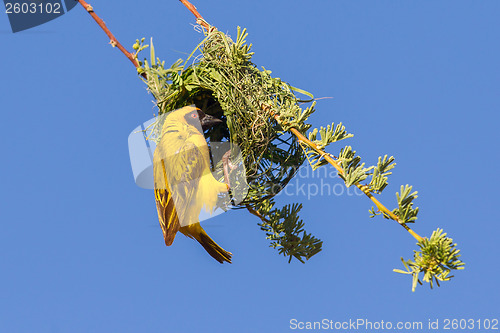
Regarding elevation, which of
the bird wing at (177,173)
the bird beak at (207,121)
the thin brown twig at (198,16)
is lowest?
the bird wing at (177,173)

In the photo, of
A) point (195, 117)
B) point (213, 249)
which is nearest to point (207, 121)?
point (195, 117)

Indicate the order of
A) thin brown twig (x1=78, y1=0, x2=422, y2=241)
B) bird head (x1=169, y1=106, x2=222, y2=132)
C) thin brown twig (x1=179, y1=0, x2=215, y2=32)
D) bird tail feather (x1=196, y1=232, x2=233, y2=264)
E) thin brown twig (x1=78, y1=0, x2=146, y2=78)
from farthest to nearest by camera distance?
bird tail feather (x1=196, y1=232, x2=233, y2=264) → bird head (x1=169, y1=106, x2=222, y2=132) → thin brown twig (x1=179, y1=0, x2=215, y2=32) → thin brown twig (x1=78, y1=0, x2=146, y2=78) → thin brown twig (x1=78, y1=0, x2=422, y2=241)

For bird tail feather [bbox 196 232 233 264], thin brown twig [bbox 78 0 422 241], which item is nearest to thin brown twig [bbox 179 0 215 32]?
thin brown twig [bbox 78 0 422 241]

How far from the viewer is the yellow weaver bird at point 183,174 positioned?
322cm

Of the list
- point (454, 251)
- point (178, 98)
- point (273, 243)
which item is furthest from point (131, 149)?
point (454, 251)

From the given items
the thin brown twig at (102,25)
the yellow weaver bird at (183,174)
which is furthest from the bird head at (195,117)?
the thin brown twig at (102,25)

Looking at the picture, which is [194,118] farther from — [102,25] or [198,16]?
[102,25]

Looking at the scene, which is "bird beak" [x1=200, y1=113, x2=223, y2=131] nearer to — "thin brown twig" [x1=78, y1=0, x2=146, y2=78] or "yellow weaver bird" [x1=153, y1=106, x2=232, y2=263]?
"yellow weaver bird" [x1=153, y1=106, x2=232, y2=263]

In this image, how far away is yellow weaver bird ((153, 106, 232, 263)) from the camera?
127 inches

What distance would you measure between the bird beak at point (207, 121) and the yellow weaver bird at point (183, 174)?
1.6 inches

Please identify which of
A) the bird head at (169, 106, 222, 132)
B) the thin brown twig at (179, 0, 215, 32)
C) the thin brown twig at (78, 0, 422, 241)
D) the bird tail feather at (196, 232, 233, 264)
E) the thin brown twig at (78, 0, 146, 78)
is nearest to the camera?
the thin brown twig at (78, 0, 422, 241)

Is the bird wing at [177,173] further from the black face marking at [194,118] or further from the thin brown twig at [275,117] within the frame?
the thin brown twig at [275,117]

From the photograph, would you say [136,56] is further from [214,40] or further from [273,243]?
[273,243]

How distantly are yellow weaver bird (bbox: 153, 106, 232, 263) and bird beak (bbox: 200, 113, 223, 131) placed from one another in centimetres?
4
